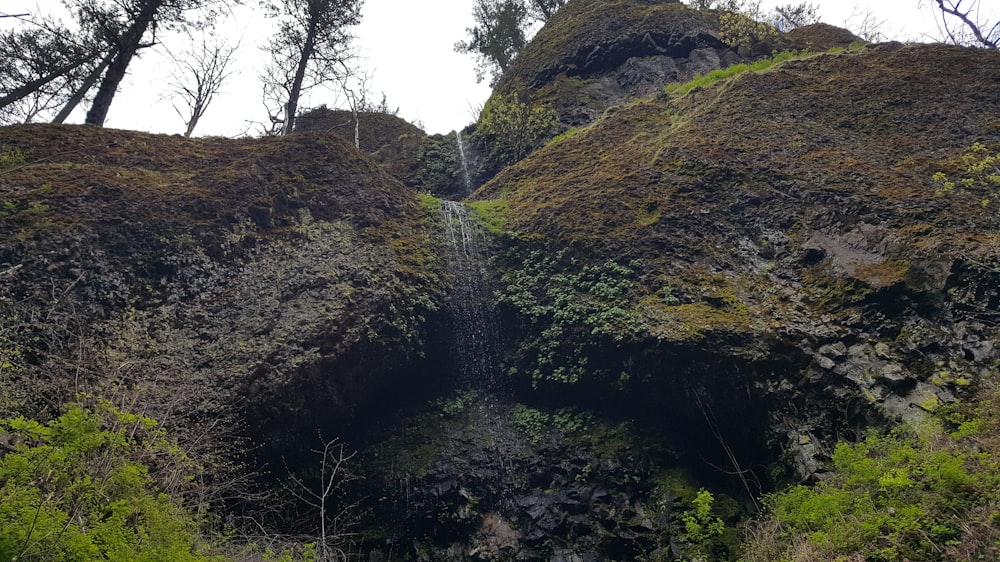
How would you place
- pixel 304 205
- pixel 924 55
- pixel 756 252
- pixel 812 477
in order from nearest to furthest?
pixel 812 477
pixel 756 252
pixel 304 205
pixel 924 55

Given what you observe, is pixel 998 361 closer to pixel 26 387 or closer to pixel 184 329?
pixel 184 329

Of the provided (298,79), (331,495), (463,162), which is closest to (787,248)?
(331,495)

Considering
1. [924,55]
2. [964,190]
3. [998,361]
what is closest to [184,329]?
[998,361]

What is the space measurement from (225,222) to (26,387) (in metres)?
4.18

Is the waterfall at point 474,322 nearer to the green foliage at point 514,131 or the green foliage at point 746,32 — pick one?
the green foliage at point 514,131

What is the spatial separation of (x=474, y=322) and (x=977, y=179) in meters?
8.63

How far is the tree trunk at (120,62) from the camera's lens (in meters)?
12.4

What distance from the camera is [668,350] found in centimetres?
848

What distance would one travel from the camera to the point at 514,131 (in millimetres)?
16891

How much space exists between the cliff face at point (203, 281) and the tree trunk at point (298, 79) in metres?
4.93

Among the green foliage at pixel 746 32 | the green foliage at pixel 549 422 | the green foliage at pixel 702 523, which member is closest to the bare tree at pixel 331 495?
the green foliage at pixel 549 422

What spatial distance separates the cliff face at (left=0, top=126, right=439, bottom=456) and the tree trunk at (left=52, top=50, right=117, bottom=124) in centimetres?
253

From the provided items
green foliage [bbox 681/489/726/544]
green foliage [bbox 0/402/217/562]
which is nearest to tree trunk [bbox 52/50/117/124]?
green foliage [bbox 0/402/217/562]

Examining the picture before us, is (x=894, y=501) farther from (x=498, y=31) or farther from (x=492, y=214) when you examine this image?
(x=498, y=31)
